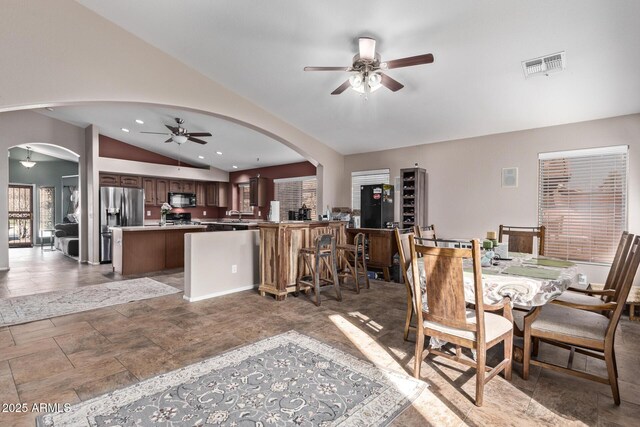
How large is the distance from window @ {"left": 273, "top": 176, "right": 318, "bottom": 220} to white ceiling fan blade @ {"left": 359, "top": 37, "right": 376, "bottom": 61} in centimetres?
540

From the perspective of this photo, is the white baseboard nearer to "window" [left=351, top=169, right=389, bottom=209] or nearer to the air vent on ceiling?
"window" [left=351, top=169, right=389, bottom=209]

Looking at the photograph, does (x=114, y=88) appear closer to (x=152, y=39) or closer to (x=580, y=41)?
(x=152, y=39)

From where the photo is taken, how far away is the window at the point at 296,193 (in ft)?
27.9

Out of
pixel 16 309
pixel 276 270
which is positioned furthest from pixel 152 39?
pixel 16 309

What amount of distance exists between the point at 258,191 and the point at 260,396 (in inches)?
300

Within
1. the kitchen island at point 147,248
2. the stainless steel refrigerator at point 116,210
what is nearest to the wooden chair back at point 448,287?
the kitchen island at point 147,248

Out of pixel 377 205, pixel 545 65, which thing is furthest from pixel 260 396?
pixel 377 205

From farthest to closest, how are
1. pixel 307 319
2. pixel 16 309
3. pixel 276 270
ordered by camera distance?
pixel 276 270 → pixel 16 309 → pixel 307 319

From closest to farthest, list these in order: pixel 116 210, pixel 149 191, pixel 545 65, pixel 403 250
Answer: pixel 403 250 → pixel 545 65 → pixel 116 210 → pixel 149 191

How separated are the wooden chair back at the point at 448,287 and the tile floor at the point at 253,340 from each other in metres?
0.52

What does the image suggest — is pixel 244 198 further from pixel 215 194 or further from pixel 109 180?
pixel 109 180

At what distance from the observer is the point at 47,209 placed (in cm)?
1053

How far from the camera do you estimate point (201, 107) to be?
4598 mm

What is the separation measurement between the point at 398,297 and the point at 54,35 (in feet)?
17.0
